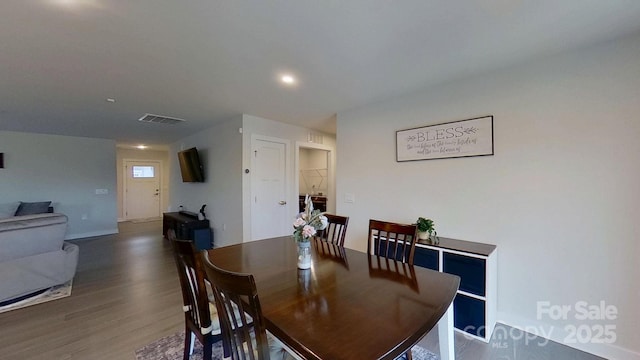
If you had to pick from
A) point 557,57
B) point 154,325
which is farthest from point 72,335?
point 557,57

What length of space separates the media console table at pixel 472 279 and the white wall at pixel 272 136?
2751 millimetres

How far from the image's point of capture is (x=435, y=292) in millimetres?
1280

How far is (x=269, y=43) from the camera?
6.41 feet

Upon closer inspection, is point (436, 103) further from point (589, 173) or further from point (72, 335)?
point (72, 335)

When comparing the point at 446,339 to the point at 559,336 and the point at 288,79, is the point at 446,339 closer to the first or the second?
the point at 559,336

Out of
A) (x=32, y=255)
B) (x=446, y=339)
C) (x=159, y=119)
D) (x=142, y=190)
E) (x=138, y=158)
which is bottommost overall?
(x=446, y=339)

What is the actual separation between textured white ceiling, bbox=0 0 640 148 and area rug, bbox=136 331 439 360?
229cm

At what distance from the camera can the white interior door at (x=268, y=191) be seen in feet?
13.8

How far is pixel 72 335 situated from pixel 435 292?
9.29 ft

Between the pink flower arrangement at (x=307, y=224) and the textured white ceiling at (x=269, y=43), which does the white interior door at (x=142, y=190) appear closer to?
the textured white ceiling at (x=269, y=43)

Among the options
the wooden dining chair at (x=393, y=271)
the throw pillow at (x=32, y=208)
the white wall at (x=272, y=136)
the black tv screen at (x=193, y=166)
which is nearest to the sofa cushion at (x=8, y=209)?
the throw pillow at (x=32, y=208)

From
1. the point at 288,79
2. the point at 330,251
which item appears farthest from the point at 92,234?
the point at 330,251

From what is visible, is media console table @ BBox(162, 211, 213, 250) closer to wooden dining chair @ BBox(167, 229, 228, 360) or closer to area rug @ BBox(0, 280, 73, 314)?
area rug @ BBox(0, 280, 73, 314)

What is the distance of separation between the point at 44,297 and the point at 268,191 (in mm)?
2876
